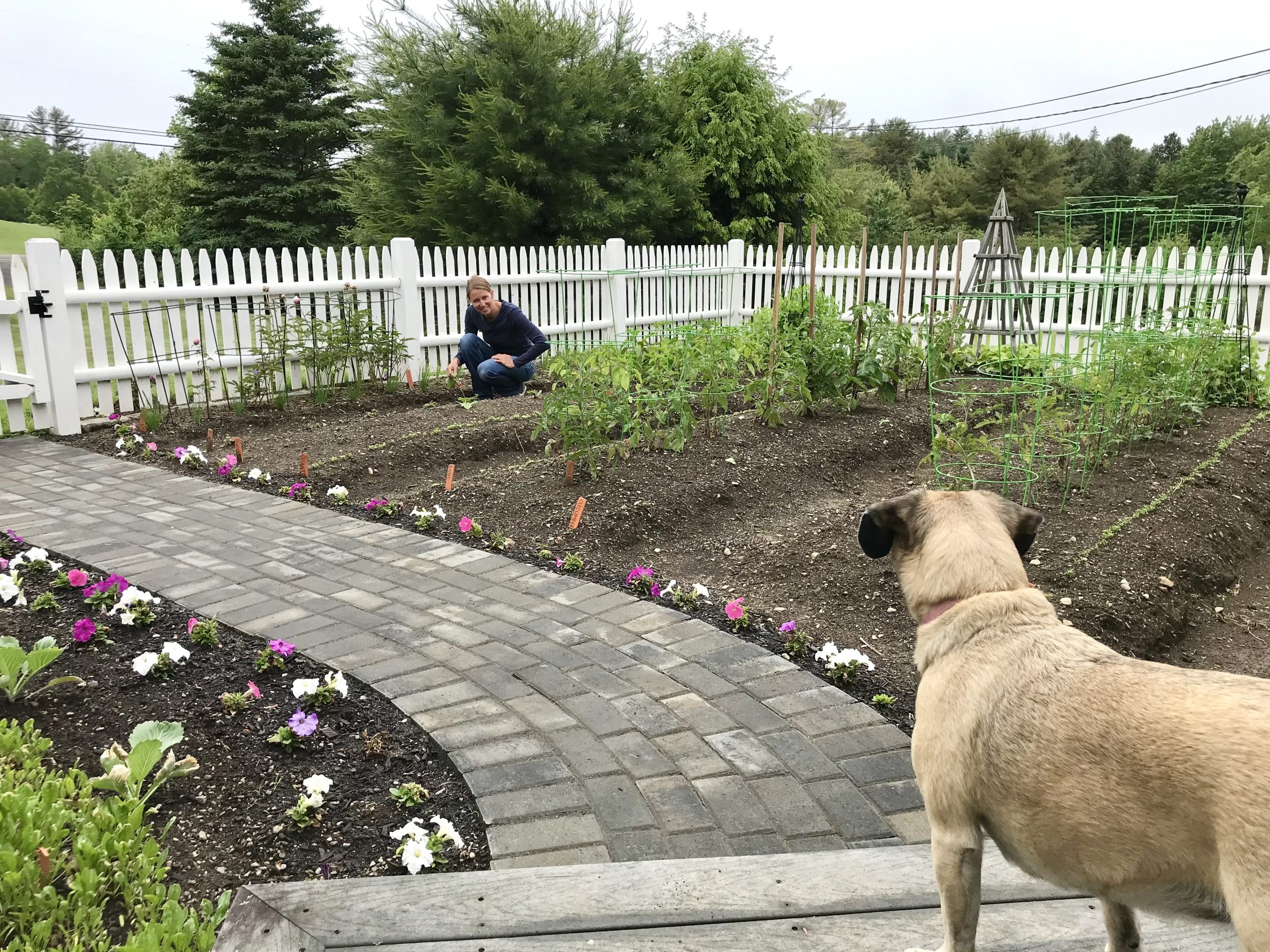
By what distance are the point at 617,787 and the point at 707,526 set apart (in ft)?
9.03

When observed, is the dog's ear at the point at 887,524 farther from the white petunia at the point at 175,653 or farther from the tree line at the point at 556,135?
the tree line at the point at 556,135

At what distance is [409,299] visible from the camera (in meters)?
9.95

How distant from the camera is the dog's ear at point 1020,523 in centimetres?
212

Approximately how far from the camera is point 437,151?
1700 cm

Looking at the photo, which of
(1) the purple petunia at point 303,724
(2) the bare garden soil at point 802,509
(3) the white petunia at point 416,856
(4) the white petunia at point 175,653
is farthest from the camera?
(2) the bare garden soil at point 802,509

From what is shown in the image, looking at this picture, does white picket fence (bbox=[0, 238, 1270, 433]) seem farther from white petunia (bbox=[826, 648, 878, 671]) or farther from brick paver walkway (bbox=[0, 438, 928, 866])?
white petunia (bbox=[826, 648, 878, 671])

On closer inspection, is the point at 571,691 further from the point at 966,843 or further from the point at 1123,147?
the point at 1123,147

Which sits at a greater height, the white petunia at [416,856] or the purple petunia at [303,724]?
the purple petunia at [303,724]

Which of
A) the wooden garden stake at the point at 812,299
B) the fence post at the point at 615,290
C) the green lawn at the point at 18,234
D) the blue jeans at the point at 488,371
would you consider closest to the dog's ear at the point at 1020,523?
the wooden garden stake at the point at 812,299

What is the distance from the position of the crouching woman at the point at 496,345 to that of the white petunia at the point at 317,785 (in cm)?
637

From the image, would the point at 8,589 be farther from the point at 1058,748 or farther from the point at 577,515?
the point at 1058,748

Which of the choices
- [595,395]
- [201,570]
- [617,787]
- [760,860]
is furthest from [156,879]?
[595,395]

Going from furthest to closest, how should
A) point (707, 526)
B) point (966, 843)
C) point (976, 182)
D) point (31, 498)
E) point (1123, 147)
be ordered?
point (1123, 147) < point (976, 182) < point (31, 498) < point (707, 526) < point (966, 843)

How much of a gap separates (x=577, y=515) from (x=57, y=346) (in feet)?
17.5
